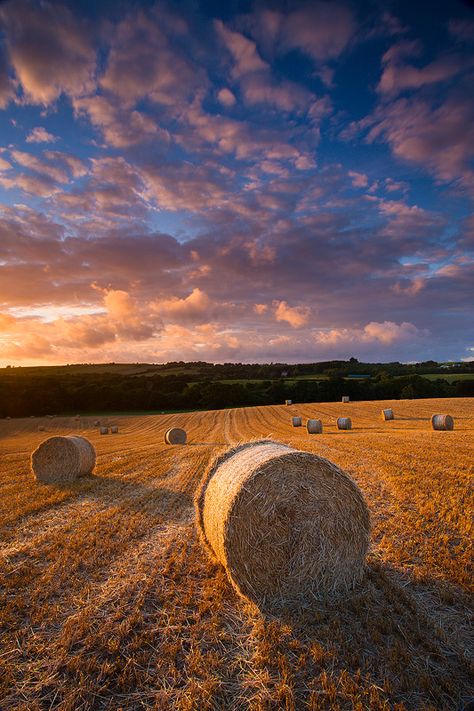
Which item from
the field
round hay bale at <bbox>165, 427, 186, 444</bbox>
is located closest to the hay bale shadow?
the field

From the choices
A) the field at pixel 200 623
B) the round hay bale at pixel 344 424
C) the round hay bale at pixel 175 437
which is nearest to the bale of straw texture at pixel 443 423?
the round hay bale at pixel 344 424

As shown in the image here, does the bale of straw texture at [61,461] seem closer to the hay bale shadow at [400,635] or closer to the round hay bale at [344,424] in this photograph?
the hay bale shadow at [400,635]

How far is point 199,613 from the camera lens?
4.41 meters

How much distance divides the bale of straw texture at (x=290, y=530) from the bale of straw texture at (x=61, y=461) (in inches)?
314

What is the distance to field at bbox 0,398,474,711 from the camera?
10.8 ft

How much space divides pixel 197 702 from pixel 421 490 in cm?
695

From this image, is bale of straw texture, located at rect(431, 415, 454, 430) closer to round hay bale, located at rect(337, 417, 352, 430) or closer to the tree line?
round hay bale, located at rect(337, 417, 352, 430)

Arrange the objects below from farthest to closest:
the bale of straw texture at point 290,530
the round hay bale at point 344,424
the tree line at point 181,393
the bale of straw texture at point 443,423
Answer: the tree line at point 181,393 → the round hay bale at point 344,424 → the bale of straw texture at point 443,423 → the bale of straw texture at point 290,530

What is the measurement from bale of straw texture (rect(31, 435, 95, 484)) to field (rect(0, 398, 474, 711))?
3511 mm

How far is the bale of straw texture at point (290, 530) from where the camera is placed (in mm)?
4895

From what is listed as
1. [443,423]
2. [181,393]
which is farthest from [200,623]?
[181,393]

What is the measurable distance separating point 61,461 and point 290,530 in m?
9.41

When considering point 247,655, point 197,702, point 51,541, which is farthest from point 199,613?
point 51,541

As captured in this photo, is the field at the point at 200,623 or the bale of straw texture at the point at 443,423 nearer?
the field at the point at 200,623
